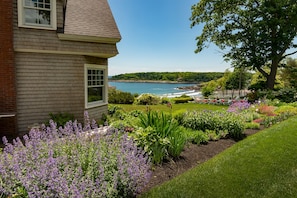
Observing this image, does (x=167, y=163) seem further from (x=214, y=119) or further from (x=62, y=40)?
(x=62, y=40)

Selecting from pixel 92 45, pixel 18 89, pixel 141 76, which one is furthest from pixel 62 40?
pixel 141 76

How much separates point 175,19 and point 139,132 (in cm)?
1906

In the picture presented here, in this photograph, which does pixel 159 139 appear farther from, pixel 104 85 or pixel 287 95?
pixel 287 95

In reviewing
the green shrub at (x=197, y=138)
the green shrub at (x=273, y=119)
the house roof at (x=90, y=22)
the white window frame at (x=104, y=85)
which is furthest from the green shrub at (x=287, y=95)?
the house roof at (x=90, y=22)

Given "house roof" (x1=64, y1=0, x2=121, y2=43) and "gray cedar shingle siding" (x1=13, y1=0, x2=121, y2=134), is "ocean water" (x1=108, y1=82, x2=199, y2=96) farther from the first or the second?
"gray cedar shingle siding" (x1=13, y1=0, x2=121, y2=134)

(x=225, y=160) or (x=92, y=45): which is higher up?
(x=92, y=45)

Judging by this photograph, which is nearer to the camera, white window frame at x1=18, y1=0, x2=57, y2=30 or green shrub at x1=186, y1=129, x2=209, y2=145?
green shrub at x1=186, y1=129, x2=209, y2=145

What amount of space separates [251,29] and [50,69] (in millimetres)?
17525

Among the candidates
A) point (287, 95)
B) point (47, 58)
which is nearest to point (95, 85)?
point (47, 58)

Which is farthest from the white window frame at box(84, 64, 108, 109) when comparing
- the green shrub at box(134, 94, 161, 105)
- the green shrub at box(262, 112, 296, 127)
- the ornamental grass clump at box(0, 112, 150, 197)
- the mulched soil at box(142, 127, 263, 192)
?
the green shrub at box(134, 94, 161, 105)

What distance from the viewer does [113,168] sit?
335 centimetres

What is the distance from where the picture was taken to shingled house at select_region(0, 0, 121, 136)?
7805mm

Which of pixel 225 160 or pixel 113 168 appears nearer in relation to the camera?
pixel 113 168

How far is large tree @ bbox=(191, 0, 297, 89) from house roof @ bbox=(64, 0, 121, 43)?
46.9ft
